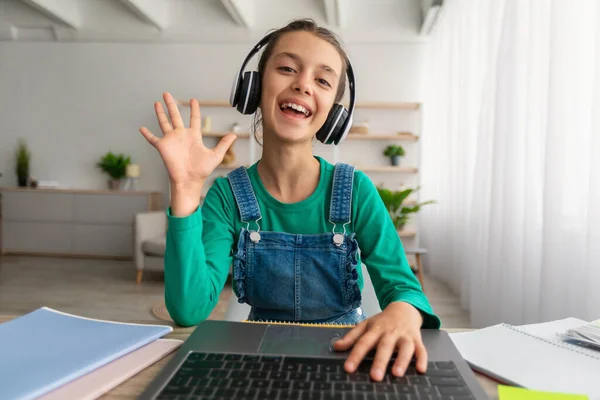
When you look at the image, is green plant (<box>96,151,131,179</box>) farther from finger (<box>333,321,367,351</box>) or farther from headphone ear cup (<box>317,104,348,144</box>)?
finger (<box>333,321,367,351</box>)

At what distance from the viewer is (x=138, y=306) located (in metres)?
3.48

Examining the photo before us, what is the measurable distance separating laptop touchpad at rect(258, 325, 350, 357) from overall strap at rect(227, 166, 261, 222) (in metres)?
0.42

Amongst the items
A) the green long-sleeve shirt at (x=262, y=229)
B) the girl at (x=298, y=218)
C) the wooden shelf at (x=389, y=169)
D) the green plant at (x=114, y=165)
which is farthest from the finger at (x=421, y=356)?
the green plant at (x=114, y=165)

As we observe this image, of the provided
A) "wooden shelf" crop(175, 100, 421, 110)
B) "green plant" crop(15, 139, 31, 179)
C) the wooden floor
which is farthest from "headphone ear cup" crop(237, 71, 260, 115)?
"green plant" crop(15, 139, 31, 179)

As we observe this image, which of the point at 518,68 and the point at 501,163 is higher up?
the point at 518,68

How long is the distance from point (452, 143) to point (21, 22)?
571cm

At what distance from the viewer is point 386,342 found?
2.06 feet

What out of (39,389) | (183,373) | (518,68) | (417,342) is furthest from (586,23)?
(39,389)

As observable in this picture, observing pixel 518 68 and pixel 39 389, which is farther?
pixel 518 68

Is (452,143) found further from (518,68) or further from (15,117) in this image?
(15,117)

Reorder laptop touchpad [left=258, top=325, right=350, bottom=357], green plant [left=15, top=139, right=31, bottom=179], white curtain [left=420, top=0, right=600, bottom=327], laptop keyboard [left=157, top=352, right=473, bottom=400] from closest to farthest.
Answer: laptop keyboard [left=157, top=352, right=473, bottom=400] → laptop touchpad [left=258, top=325, right=350, bottom=357] → white curtain [left=420, top=0, right=600, bottom=327] → green plant [left=15, top=139, right=31, bottom=179]

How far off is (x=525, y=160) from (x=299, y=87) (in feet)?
6.43

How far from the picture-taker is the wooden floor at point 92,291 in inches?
131

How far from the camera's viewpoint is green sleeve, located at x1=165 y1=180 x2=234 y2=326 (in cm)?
82
